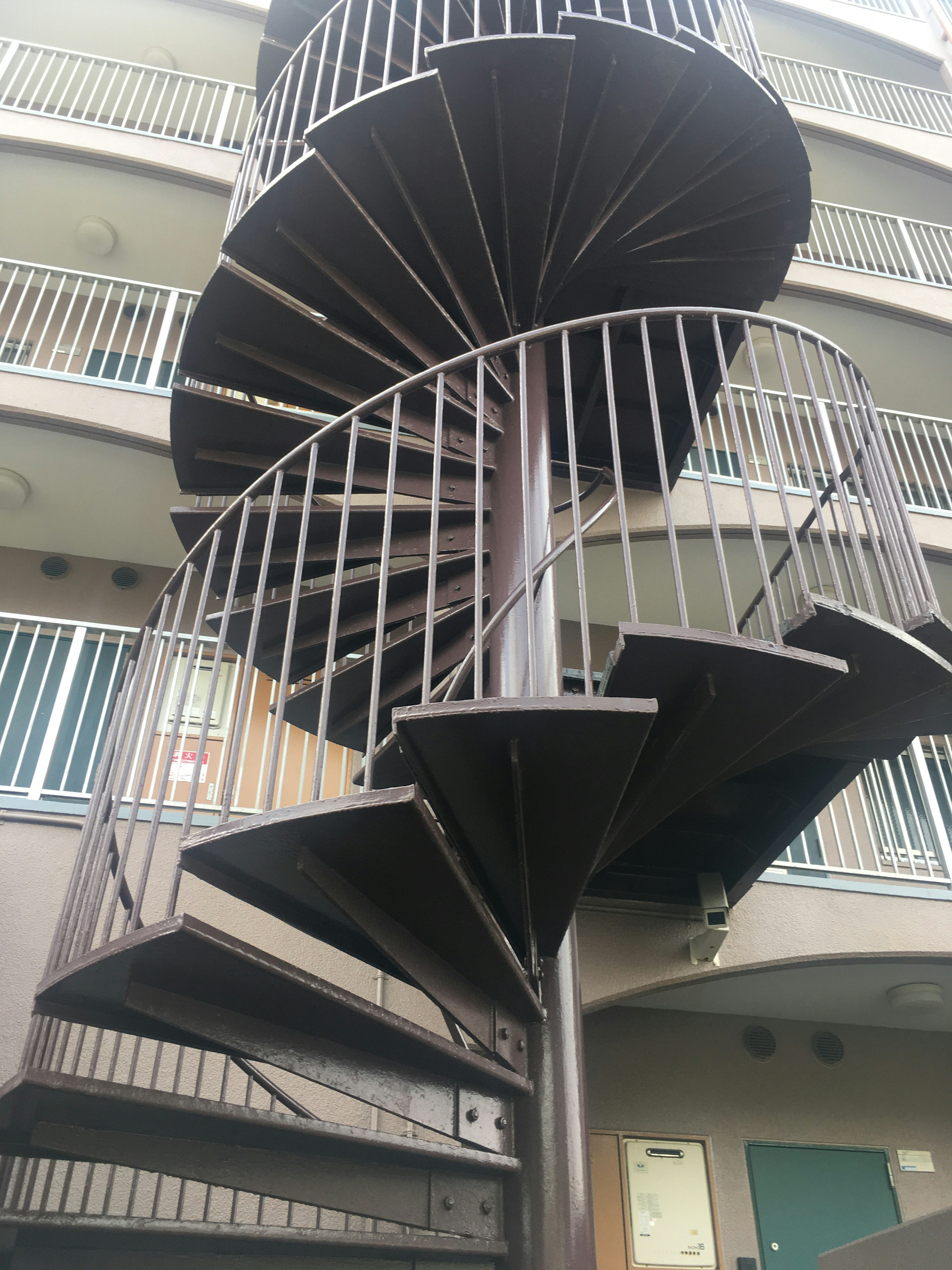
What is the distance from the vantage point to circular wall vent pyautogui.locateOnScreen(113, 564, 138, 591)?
664cm

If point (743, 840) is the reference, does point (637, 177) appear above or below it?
above

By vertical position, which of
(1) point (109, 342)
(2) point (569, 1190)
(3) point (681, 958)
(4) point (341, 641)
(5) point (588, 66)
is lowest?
(2) point (569, 1190)

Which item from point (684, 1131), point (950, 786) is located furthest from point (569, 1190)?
point (950, 786)

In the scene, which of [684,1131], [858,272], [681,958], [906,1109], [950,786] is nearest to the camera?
[681,958]

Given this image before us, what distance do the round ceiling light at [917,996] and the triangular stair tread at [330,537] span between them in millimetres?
3687

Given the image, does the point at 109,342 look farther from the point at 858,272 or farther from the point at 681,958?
the point at 858,272

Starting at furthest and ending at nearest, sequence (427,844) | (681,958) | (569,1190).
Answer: (681,958)
(569,1190)
(427,844)

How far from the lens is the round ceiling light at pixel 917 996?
17.2ft

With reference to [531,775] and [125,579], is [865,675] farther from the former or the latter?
[125,579]

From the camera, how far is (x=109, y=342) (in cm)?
608

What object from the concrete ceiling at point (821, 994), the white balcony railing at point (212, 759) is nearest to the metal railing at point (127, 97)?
the white balcony railing at point (212, 759)

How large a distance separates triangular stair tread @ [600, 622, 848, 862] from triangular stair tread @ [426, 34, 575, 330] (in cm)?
241

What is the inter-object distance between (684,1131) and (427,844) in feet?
13.5

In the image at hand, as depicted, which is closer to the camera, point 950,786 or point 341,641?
point 341,641
